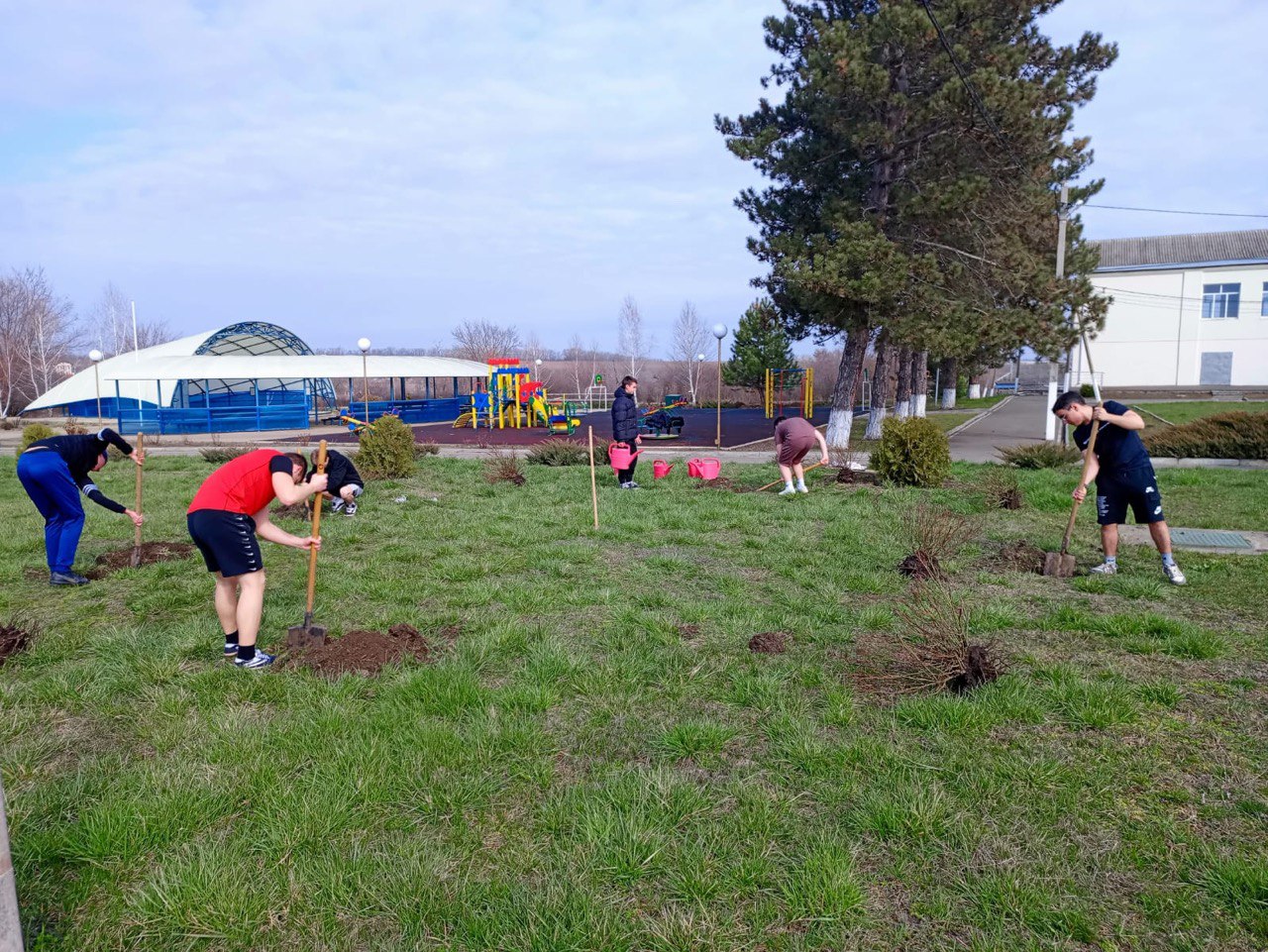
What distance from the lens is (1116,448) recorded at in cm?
667

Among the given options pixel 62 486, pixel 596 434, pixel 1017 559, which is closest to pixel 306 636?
pixel 62 486

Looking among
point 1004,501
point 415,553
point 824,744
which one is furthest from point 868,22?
point 824,744

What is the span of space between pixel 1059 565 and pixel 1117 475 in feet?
2.87

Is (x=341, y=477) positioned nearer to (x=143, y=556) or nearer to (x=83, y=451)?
(x=83, y=451)

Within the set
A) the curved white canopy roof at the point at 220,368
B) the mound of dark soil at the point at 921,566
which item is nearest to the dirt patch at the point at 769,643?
the mound of dark soil at the point at 921,566

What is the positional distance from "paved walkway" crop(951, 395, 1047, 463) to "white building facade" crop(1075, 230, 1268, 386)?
16155 mm

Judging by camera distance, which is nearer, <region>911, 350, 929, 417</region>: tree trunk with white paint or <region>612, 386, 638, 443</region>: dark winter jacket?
<region>612, 386, 638, 443</region>: dark winter jacket

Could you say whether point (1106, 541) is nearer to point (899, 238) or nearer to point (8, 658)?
point (8, 658)

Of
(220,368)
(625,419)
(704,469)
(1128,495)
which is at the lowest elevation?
(704,469)

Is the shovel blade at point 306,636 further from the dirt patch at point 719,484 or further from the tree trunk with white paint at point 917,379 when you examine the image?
the tree trunk with white paint at point 917,379

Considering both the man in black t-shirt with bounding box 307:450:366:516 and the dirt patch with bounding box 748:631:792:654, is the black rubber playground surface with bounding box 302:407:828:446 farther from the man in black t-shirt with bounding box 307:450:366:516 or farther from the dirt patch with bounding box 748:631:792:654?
the dirt patch with bounding box 748:631:792:654

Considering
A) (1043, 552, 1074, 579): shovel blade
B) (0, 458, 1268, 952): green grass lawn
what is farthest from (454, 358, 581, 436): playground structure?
(0, 458, 1268, 952): green grass lawn

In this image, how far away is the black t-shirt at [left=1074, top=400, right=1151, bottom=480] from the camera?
6609 mm

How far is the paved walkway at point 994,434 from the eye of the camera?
18.7m
